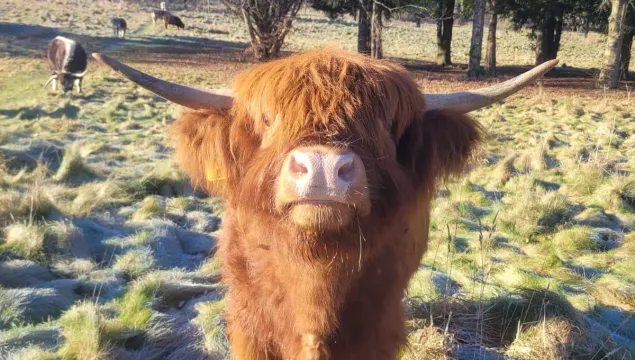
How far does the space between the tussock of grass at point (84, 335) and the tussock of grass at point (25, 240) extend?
3.70 feet

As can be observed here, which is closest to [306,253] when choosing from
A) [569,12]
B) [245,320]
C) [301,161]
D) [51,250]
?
[301,161]

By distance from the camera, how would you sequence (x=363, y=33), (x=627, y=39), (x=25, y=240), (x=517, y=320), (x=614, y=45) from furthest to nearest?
1. (x=627, y=39)
2. (x=363, y=33)
3. (x=614, y=45)
4. (x=25, y=240)
5. (x=517, y=320)

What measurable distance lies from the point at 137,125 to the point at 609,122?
10.1 metres

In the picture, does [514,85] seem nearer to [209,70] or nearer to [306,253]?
[306,253]

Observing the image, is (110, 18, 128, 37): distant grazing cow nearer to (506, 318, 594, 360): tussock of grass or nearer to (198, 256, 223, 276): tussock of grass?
(198, 256, 223, 276): tussock of grass

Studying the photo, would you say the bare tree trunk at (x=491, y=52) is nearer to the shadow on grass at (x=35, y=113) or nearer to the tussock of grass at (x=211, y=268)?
the shadow on grass at (x=35, y=113)

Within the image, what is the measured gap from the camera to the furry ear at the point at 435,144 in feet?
7.59

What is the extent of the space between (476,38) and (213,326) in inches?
695

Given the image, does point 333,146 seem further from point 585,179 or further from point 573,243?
point 585,179

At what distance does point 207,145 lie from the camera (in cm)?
235

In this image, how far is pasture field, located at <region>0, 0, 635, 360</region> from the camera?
10.6 feet

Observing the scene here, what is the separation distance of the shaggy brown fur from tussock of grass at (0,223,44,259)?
236cm

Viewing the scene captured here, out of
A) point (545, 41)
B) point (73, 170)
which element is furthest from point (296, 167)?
point (545, 41)

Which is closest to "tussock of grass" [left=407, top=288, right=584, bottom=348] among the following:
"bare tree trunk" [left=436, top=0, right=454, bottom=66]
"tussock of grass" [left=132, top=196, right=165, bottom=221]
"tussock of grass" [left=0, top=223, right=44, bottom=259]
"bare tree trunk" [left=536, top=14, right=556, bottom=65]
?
"tussock of grass" [left=132, top=196, right=165, bottom=221]
